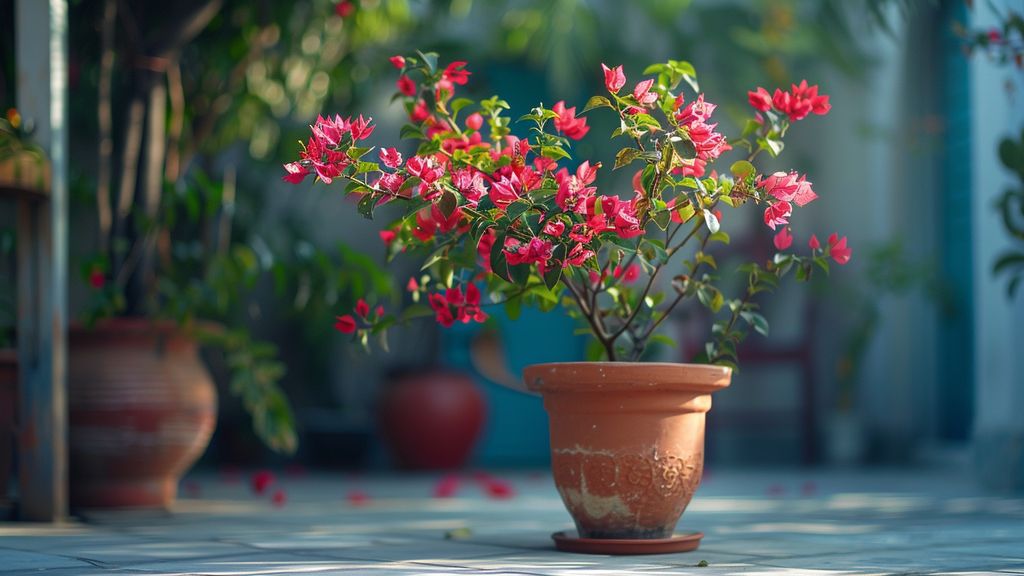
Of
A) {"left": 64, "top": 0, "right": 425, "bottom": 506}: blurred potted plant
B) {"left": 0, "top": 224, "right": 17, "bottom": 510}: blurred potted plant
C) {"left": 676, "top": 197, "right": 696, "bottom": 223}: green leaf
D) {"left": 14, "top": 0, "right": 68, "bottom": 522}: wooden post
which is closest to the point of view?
{"left": 676, "top": 197, "right": 696, "bottom": 223}: green leaf

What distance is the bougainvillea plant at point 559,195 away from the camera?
2664mm

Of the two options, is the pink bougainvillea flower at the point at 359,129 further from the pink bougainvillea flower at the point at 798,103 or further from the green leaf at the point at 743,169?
the pink bougainvillea flower at the point at 798,103

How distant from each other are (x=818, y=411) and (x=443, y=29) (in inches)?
115

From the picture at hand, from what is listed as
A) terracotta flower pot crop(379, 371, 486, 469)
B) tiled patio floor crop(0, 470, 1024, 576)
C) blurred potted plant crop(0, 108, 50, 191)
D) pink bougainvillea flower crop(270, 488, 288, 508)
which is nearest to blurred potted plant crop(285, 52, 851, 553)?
tiled patio floor crop(0, 470, 1024, 576)

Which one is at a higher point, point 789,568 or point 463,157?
point 463,157

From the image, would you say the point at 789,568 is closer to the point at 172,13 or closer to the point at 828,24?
the point at 172,13

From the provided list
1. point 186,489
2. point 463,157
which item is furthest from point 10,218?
point 463,157

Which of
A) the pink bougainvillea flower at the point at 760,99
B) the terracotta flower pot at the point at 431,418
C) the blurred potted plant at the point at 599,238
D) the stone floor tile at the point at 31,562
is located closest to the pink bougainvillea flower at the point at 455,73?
the blurred potted plant at the point at 599,238

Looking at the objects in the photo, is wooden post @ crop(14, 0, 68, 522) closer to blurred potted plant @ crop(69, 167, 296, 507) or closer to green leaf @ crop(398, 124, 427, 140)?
blurred potted plant @ crop(69, 167, 296, 507)

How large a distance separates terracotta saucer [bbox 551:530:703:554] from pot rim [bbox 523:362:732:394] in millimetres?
323

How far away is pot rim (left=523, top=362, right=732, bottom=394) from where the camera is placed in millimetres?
2842

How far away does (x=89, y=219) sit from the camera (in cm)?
661

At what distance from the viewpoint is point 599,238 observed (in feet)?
8.78

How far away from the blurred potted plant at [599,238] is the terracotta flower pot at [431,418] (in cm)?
343
